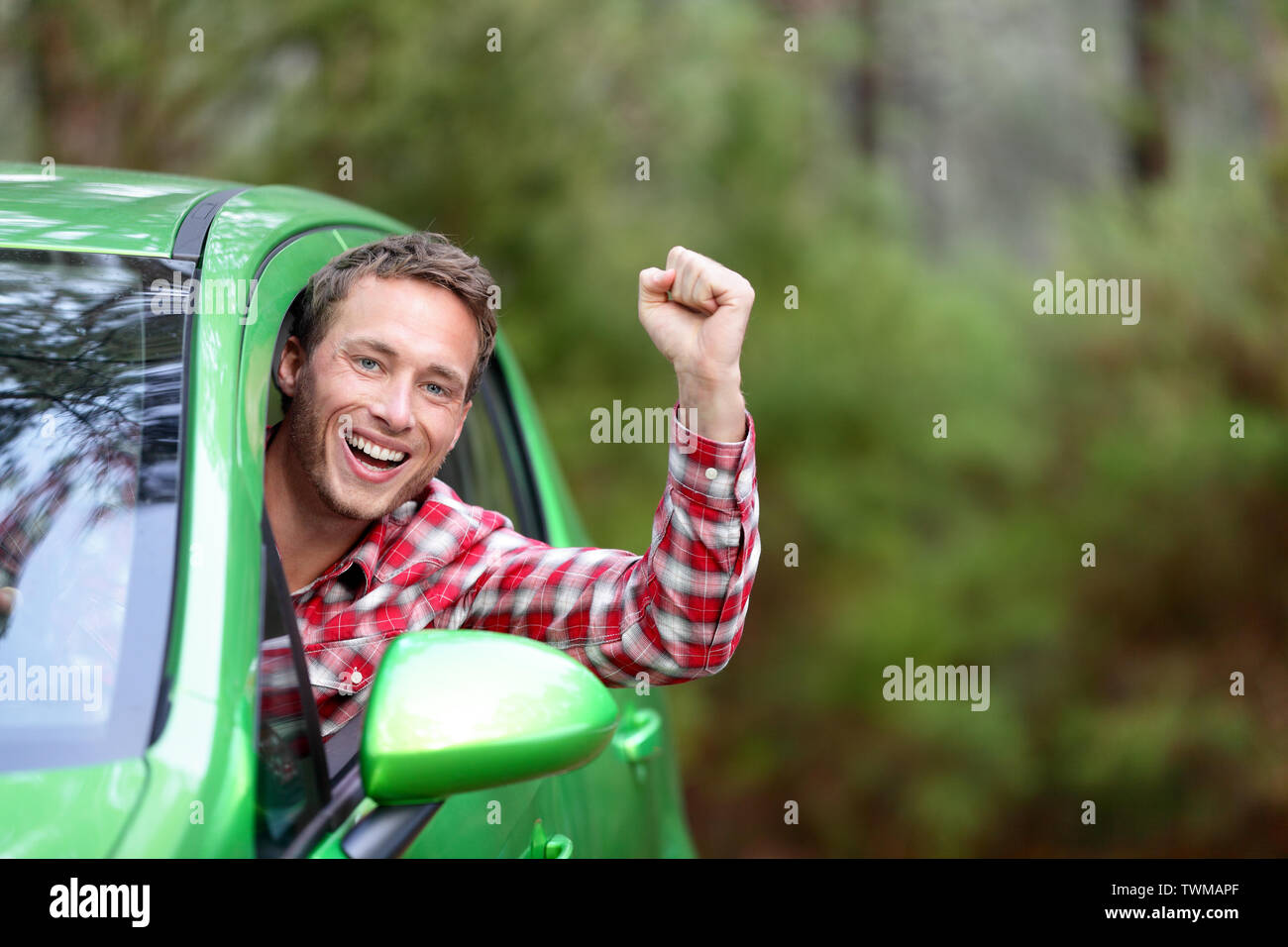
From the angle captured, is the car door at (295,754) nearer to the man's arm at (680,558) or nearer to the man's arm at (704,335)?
the man's arm at (680,558)

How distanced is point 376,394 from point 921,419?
15.7ft

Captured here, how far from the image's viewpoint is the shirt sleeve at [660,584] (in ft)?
6.66

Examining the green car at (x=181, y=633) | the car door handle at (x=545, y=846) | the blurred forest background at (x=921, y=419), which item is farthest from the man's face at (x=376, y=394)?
the blurred forest background at (x=921, y=419)

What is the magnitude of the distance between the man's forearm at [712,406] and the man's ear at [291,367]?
0.58 m

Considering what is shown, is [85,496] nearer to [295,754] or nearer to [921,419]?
[295,754]

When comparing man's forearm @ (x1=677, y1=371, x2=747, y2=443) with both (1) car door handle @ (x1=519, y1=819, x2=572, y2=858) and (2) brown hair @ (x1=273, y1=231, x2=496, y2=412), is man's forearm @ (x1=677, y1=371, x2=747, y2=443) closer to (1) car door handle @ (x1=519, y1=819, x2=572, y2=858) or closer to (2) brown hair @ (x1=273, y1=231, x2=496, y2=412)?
(2) brown hair @ (x1=273, y1=231, x2=496, y2=412)

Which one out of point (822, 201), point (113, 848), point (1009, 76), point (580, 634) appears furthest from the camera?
point (1009, 76)

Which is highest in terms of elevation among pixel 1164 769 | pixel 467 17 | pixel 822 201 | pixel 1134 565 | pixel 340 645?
pixel 467 17

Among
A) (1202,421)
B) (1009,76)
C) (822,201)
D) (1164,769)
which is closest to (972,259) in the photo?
(822,201)

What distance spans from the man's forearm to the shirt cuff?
0.01 m
